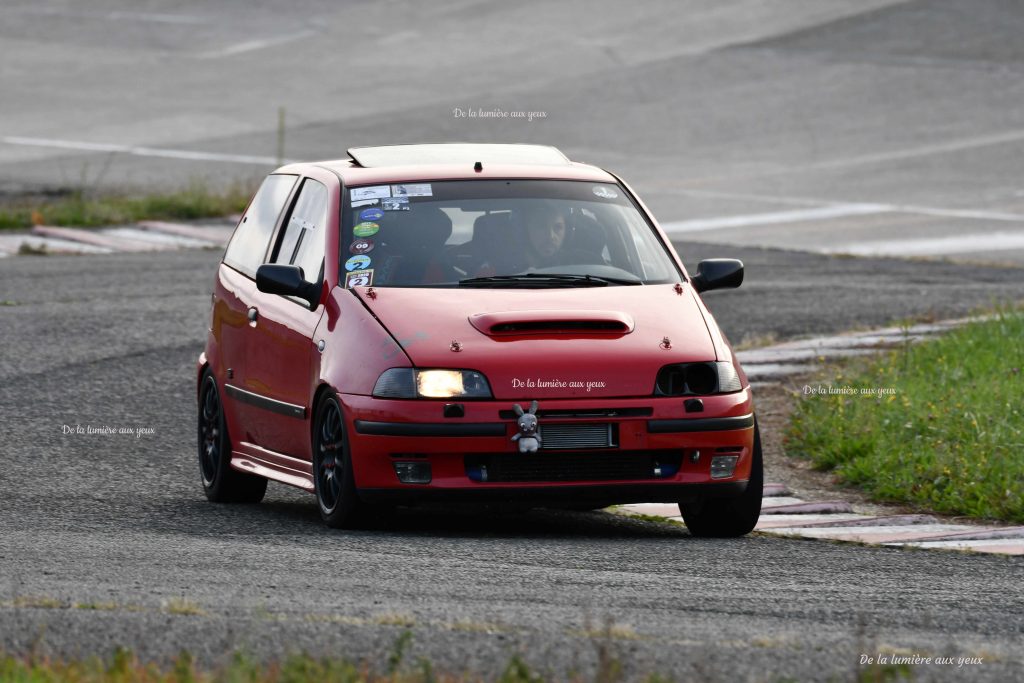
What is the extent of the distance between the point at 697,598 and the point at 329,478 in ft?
7.53

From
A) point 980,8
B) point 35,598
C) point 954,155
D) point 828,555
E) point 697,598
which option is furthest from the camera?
point 980,8

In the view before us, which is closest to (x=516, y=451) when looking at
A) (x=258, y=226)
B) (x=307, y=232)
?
(x=307, y=232)

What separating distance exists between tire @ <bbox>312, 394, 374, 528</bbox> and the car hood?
1.48 feet

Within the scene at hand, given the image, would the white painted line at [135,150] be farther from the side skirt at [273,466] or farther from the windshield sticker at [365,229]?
the windshield sticker at [365,229]

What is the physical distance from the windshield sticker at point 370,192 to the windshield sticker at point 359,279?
0.49 metres

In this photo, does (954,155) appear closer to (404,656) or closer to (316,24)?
(316,24)

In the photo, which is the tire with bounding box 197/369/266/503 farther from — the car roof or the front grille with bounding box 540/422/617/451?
the front grille with bounding box 540/422/617/451

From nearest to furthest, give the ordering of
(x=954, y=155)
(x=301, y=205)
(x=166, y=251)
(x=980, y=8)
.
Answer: (x=301, y=205) → (x=166, y=251) → (x=954, y=155) → (x=980, y=8)

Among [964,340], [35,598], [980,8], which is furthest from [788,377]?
[980,8]

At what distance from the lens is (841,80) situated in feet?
112

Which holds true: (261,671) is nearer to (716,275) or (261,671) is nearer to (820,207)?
(716,275)

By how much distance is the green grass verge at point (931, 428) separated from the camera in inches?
361

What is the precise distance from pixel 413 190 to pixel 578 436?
1.71 m

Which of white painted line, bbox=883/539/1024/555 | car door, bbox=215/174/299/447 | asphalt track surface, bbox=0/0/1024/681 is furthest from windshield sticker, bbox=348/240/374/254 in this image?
white painted line, bbox=883/539/1024/555
